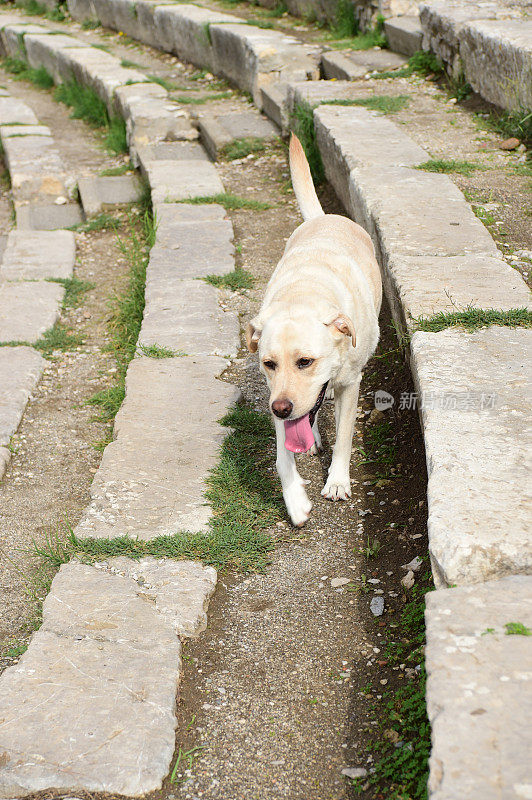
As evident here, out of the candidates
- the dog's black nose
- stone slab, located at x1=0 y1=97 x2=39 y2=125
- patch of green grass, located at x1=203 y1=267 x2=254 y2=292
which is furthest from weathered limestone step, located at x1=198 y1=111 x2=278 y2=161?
the dog's black nose

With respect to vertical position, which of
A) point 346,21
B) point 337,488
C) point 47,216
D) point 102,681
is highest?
point 346,21

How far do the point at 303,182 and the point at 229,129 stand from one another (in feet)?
13.8

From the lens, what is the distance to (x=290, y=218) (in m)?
6.59

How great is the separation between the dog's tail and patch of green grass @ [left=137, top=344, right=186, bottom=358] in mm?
1047

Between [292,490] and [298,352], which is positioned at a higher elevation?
[298,352]

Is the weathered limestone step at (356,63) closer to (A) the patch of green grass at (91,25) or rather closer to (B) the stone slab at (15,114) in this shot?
(B) the stone slab at (15,114)

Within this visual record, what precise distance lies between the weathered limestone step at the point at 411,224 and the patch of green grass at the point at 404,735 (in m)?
1.59

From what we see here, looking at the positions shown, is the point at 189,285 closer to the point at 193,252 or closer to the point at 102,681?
the point at 193,252

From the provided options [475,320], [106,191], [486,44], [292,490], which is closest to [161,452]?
[292,490]

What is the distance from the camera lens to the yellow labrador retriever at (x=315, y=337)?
9.90ft

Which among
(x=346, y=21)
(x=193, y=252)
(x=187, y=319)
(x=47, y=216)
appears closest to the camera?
(x=187, y=319)

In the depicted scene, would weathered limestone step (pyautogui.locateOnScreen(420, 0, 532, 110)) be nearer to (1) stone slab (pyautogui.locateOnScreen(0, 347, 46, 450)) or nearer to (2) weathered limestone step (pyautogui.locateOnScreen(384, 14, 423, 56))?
(2) weathered limestone step (pyautogui.locateOnScreen(384, 14, 423, 56))

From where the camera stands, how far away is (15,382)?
188 inches

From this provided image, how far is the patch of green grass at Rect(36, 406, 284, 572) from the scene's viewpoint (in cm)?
319
